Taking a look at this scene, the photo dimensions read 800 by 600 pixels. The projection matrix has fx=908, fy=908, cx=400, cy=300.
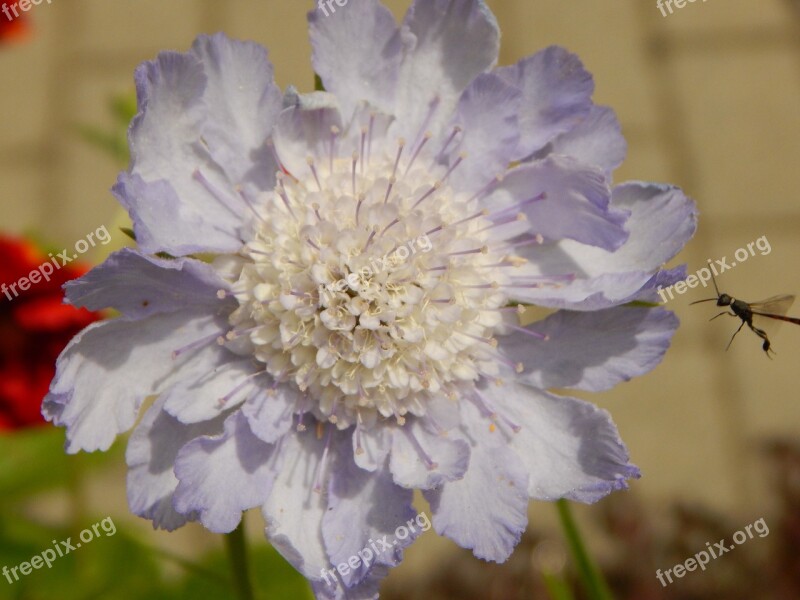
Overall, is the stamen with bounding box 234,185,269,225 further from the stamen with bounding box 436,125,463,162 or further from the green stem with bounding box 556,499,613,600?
the green stem with bounding box 556,499,613,600

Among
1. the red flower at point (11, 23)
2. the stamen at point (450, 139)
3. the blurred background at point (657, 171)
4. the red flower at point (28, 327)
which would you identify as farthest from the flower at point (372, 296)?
the blurred background at point (657, 171)

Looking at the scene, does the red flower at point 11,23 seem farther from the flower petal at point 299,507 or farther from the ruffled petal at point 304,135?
the flower petal at point 299,507

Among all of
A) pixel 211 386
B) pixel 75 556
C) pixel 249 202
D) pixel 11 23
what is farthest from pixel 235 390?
pixel 11 23

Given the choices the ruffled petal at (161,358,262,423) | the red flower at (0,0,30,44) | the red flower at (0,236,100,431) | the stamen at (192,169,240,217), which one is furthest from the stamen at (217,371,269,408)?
the red flower at (0,0,30,44)

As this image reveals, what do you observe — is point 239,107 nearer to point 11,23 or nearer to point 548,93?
point 548,93

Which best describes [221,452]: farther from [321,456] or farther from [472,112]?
[472,112]

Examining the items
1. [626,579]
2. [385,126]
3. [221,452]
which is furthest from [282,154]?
[626,579]
